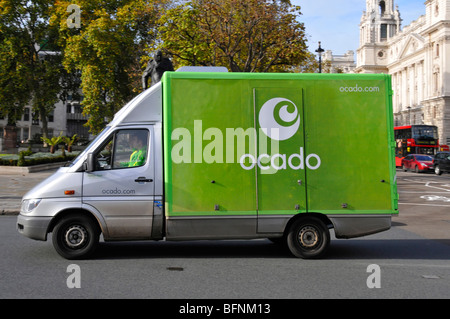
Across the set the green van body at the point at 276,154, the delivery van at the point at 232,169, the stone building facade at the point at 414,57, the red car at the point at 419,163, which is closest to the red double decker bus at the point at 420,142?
the red car at the point at 419,163

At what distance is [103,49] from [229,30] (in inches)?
654

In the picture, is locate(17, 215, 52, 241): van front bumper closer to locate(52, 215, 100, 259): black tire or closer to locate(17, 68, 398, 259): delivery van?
locate(17, 68, 398, 259): delivery van

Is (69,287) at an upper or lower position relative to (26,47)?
lower

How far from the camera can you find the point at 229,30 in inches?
Answer: 1002

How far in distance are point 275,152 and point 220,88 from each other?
136 centimetres

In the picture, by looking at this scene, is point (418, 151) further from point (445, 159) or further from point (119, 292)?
point (119, 292)

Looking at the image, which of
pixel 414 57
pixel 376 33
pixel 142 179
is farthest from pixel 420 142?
pixel 376 33

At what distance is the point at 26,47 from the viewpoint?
4972 centimetres

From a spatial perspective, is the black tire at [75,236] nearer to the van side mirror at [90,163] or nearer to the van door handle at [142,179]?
the van side mirror at [90,163]

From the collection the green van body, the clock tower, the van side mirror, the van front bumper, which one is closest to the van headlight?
the van front bumper

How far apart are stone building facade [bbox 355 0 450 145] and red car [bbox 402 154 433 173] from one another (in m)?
47.6

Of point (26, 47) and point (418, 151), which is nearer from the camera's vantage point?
point (26, 47)

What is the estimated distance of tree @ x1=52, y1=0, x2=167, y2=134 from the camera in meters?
39.5
